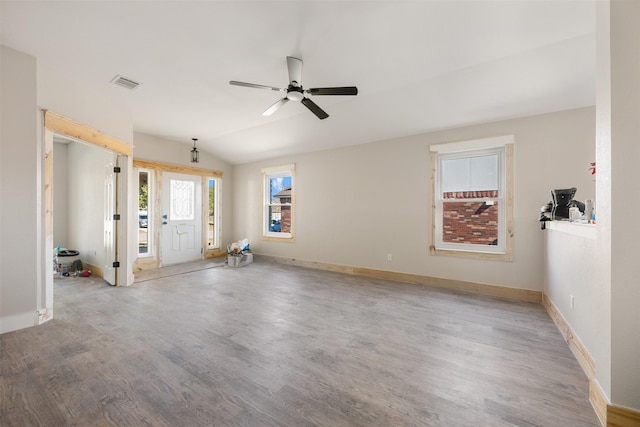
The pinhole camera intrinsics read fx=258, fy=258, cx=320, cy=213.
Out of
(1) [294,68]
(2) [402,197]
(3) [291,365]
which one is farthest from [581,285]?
(1) [294,68]

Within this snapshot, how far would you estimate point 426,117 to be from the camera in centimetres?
404

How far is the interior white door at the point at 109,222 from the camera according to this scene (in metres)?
4.20

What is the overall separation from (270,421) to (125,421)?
0.84 metres

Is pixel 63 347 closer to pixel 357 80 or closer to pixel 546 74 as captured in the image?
pixel 357 80

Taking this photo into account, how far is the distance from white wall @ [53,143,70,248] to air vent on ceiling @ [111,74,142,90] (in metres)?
3.70

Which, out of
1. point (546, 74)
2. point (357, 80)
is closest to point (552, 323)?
point (546, 74)

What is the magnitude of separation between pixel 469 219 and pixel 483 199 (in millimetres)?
380

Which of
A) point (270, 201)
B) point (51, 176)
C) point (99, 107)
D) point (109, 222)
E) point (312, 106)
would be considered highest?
point (99, 107)

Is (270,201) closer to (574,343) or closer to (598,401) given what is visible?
(574,343)

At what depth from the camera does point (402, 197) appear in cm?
466

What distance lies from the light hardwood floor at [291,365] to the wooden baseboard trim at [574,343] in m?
0.06

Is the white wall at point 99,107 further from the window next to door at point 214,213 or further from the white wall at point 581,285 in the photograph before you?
the white wall at point 581,285

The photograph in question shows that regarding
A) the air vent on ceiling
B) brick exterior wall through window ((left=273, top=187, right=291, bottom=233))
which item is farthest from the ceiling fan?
brick exterior wall through window ((left=273, top=187, right=291, bottom=233))

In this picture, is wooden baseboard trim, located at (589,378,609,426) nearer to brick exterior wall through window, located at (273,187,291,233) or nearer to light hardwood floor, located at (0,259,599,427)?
light hardwood floor, located at (0,259,599,427)
